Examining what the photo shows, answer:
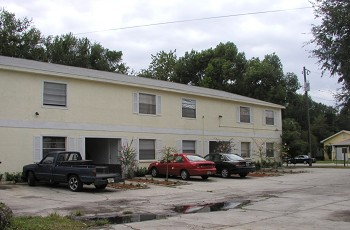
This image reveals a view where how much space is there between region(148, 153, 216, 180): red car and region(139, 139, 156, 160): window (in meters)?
1.66

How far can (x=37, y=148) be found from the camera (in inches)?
804

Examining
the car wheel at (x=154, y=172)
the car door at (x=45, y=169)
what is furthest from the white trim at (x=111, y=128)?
the car door at (x=45, y=169)

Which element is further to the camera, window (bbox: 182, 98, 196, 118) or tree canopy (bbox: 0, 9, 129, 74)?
tree canopy (bbox: 0, 9, 129, 74)

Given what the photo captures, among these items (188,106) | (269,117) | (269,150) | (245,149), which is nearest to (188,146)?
(188,106)

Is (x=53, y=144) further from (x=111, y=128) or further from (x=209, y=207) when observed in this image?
(x=209, y=207)

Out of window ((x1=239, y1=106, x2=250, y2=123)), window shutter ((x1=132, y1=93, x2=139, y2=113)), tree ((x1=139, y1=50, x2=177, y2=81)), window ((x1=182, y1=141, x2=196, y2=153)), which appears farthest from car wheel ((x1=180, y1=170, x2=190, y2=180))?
tree ((x1=139, y1=50, x2=177, y2=81))

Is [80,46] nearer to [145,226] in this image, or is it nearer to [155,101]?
[155,101]

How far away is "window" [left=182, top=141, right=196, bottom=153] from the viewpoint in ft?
93.0

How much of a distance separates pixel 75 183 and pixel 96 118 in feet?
21.5

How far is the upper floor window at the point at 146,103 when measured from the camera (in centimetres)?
2531

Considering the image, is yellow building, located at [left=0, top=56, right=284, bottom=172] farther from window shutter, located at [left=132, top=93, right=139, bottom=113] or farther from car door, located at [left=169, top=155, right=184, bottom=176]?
car door, located at [left=169, top=155, right=184, bottom=176]

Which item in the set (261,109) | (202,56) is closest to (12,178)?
(261,109)

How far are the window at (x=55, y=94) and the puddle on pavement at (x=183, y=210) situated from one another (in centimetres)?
1077

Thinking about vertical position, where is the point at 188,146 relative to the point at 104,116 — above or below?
below
